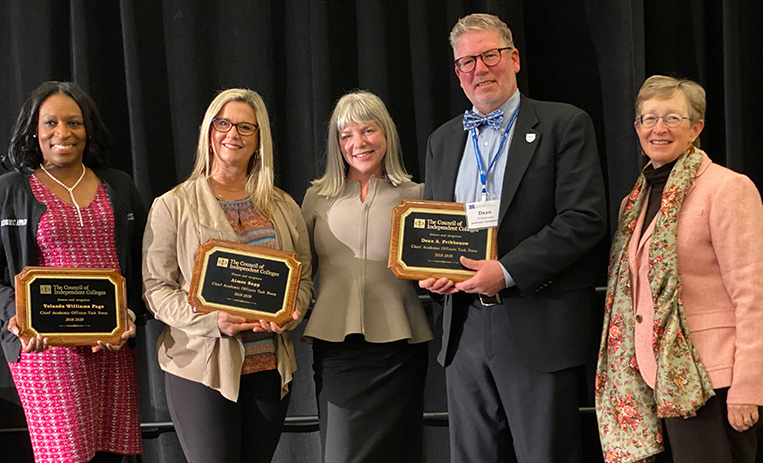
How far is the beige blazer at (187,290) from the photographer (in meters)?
2.43

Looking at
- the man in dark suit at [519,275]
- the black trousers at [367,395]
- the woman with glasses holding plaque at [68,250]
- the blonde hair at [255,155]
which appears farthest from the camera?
the black trousers at [367,395]

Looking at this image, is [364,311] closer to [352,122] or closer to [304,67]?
[352,122]

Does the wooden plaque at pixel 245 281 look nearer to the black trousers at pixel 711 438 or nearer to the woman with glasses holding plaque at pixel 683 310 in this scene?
the woman with glasses holding plaque at pixel 683 310

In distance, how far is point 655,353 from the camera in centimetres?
223

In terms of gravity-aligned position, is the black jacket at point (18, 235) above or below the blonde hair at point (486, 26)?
below

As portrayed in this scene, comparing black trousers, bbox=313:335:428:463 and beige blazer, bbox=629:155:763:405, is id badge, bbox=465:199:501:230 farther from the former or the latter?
black trousers, bbox=313:335:428:463

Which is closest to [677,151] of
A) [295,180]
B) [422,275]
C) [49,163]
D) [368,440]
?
[422,275]

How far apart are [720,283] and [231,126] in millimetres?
1822

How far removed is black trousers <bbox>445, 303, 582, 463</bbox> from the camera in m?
2.34

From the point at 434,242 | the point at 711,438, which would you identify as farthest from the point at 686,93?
the point at 711,438

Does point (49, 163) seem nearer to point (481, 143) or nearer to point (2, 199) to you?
point (2, 199)

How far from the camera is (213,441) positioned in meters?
2.47

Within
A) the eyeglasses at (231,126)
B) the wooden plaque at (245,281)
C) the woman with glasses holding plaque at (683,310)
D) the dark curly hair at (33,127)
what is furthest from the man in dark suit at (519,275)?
the dark curly hair at (33,127)

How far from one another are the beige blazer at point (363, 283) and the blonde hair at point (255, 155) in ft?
0.93
